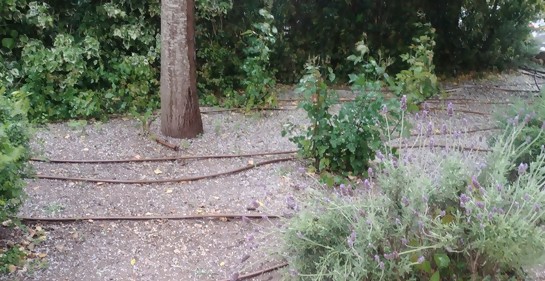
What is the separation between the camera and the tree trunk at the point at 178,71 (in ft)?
18.8

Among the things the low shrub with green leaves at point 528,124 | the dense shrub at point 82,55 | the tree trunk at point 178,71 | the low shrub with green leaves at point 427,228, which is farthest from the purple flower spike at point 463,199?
the dense shrub at point 82,55

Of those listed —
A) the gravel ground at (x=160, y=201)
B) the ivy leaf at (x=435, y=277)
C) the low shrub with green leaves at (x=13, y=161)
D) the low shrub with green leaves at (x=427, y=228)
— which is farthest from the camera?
the gravel ground at (x=160, y=201)

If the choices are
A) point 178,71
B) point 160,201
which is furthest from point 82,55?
point 160,201

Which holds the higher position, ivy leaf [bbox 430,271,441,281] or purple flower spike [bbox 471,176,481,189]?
purple flower spike [bbox 471,176,481,189]

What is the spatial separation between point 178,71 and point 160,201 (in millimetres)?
1709

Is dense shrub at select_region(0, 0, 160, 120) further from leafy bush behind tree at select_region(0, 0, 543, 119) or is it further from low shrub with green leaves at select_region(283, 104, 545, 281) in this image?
low shrub with green leaves at select_region(283, 104, 545, 281)

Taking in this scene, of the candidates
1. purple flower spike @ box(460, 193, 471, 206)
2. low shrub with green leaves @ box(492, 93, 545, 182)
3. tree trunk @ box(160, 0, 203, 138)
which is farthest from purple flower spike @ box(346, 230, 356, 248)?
tree trunk @ box(160, 0, 203, 138)

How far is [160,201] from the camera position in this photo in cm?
466

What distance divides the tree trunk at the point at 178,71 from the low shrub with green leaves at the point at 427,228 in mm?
3259

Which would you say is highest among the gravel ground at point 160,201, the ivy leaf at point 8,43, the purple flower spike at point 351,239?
the ivy leaf at point 8,43

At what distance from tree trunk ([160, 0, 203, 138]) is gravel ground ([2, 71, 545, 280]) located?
0.21 m

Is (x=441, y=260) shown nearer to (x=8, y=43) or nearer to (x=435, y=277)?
(x=435, y=277)

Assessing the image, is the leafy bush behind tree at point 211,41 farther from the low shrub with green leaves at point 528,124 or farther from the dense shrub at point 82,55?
the low shrub with green leaves at point 528,124

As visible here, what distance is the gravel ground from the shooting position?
372 centimetres
